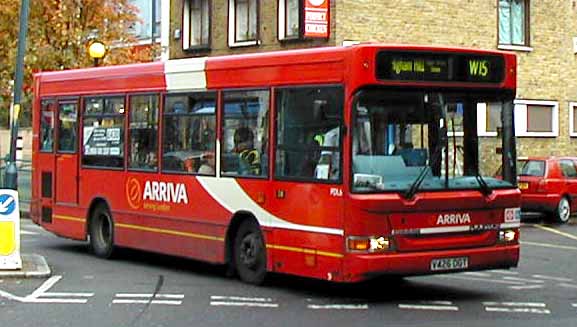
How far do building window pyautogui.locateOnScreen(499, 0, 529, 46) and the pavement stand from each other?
772 inches

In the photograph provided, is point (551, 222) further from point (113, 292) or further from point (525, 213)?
point (113, 292)

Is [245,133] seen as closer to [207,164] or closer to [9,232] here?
[207,164]

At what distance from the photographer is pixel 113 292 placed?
1338 cm

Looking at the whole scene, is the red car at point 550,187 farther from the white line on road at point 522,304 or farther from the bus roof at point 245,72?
the white line on road at point 522,304

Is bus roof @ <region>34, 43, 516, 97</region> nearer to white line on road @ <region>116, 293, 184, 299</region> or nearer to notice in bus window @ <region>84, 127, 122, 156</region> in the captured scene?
notice in bus window @ <region>84, 127, 122, 156</region>

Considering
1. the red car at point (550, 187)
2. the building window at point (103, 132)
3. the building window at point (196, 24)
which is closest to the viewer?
the building window at point (103, 132)

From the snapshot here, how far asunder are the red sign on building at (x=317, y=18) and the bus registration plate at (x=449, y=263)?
16.7 metres

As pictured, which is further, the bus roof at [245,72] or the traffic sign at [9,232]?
the traffic sign at [9,232]

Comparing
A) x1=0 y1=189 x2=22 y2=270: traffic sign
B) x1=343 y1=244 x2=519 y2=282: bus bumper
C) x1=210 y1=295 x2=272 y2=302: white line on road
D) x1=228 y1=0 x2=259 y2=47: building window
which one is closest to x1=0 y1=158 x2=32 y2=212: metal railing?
x1=228 y1=0 x2=259 y2=47: building window

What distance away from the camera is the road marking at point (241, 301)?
12375 mm

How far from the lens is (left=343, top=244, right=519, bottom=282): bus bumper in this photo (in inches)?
474

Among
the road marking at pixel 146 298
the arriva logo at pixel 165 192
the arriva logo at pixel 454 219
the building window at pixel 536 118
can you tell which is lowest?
the road marking at pixel 146 298

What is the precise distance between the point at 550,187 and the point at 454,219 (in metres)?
14.7

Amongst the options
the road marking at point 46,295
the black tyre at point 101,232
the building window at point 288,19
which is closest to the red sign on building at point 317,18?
the building window at point 288,19
